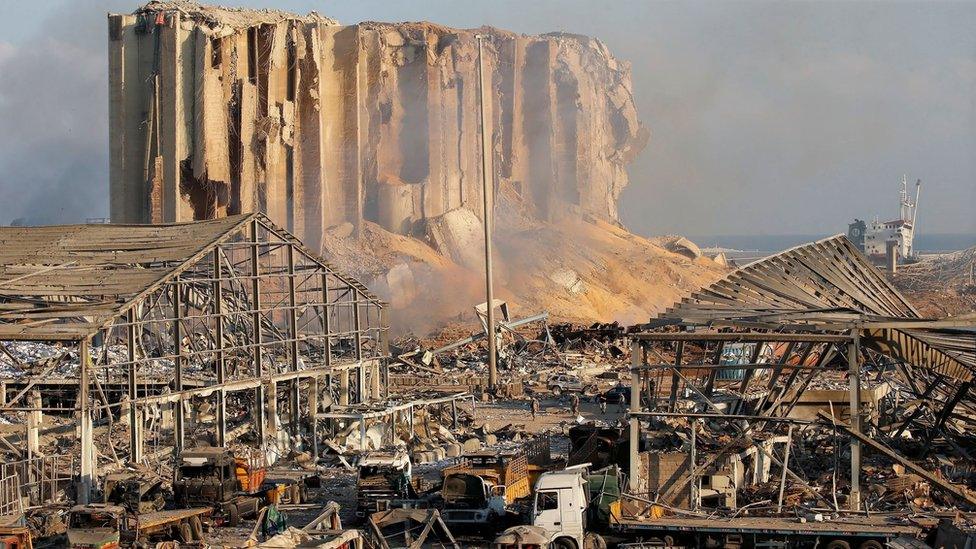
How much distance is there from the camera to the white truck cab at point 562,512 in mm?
22812

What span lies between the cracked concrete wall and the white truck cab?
5438 centimetres

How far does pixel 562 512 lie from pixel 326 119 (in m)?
63.2

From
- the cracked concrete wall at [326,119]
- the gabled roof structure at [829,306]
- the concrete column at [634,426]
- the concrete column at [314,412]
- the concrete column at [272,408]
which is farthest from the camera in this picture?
the cracked concrete wall at [326,119]

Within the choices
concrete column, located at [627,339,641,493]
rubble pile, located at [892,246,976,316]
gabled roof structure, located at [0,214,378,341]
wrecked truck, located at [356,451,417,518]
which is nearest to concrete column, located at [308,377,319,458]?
gabled roof structure, located at [0,214,378,341]

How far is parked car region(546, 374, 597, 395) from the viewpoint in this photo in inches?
1950

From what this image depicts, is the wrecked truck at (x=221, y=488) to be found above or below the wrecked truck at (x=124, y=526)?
above

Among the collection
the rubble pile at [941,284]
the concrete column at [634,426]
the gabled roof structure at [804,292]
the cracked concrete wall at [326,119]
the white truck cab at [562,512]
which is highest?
the cracked concrete wall at [326,119]

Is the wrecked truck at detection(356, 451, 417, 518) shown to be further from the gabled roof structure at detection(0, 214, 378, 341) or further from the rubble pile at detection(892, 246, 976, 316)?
the rubble pile at detection(892, 246, 976, 316)

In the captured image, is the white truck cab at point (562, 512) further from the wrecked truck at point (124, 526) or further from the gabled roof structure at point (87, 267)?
the gabled roof structure at point (87, 267)

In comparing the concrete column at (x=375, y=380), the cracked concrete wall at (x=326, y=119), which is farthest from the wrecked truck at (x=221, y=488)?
the cracked concrete wall at (x=326, y=119)

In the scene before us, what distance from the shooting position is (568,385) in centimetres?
5056

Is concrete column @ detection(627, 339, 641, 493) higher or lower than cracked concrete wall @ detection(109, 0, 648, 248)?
lower

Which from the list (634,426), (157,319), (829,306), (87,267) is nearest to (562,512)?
(634,426)

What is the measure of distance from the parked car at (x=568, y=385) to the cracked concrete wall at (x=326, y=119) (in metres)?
29.7
